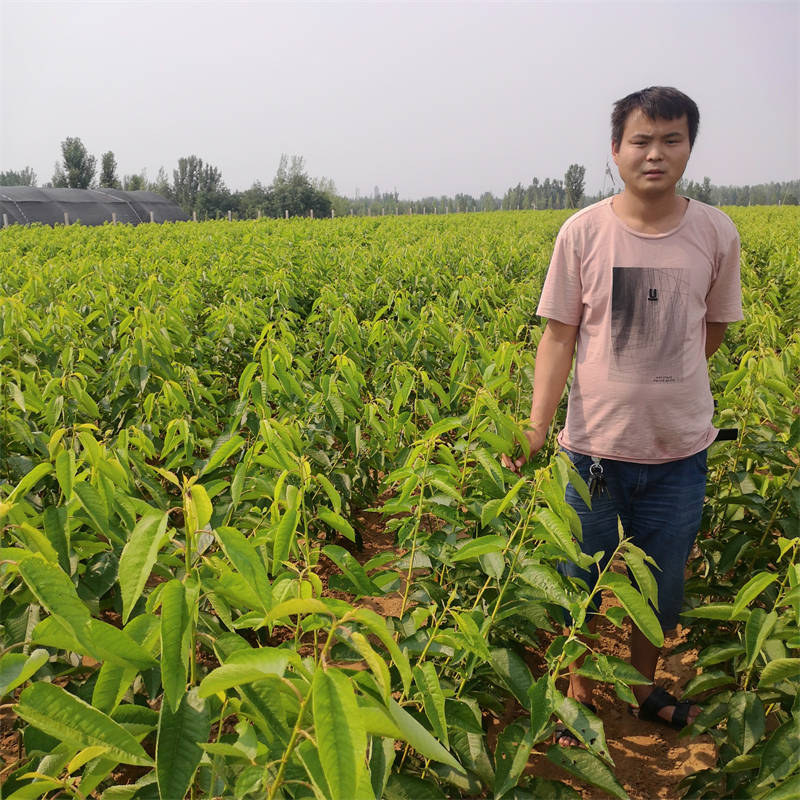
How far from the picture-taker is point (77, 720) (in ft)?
2.52

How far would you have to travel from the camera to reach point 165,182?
6019cm

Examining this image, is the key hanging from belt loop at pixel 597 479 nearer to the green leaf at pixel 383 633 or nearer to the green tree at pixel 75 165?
the green leaf at pixel 383 633

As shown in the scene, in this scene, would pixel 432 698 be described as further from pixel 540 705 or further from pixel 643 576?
pixel 643 576

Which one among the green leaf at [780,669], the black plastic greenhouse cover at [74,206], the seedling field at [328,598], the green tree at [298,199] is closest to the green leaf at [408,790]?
the seedling field at [328,598]

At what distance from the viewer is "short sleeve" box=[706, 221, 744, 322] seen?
1953mm

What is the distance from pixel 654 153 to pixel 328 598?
1.58 metres

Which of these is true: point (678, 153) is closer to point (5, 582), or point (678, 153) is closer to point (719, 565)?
point (719, 565)

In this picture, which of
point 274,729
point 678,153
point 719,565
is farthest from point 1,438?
point 719,565

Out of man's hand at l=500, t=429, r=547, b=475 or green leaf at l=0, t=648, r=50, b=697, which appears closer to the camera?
green leaf at l=0, t=648, r=50, b=697

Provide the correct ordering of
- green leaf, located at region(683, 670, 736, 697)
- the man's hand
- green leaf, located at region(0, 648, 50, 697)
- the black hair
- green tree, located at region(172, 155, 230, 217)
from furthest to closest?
1. green tree, located at region(172, 155, 230, 217)
2. the man's hand
3. the black hair
4. green leaf, located at region(683, 670, 736, 697)
5. green leaf, located at region(0, 648, 50, 697)

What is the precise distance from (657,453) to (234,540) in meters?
1.50

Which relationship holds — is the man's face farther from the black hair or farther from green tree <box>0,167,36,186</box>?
green tree <box>0,167,36,186</box>

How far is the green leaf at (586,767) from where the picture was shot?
1346mm

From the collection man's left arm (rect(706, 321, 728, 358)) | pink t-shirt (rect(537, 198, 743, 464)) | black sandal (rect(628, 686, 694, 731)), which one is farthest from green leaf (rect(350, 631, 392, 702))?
black sandal (rect(628, 686, 694, 731))
